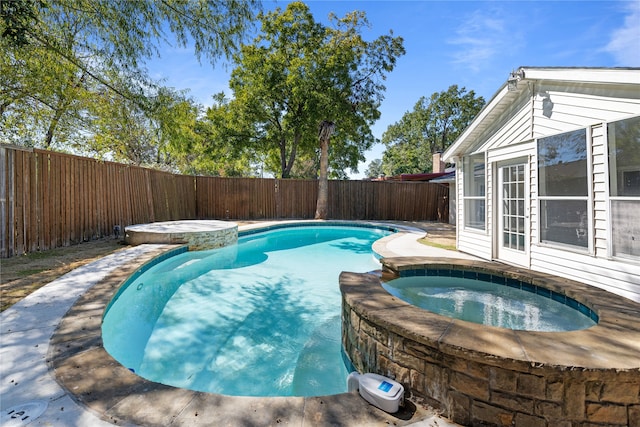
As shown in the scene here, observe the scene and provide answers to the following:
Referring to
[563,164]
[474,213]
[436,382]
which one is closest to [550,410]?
[436,382]

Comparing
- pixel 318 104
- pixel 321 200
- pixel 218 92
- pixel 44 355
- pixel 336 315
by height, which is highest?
pixel 218 92

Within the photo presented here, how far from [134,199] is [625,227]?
9.67 meters

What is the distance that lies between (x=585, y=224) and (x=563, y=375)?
3159 millimetres

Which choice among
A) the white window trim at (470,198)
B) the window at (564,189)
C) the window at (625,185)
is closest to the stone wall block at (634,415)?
the window at (625,185)

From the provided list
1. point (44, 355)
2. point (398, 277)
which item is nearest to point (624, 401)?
point (398, 277)

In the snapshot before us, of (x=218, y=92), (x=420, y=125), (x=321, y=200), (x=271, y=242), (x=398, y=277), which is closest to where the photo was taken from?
(x=398, y=277)

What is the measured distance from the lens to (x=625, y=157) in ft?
10.6

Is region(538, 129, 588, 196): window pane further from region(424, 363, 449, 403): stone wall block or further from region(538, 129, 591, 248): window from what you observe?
region(424, 363, 449, 403): stone wall block

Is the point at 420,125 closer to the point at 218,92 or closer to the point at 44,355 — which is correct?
the point at 218,92

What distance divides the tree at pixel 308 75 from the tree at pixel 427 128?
16.6 metres

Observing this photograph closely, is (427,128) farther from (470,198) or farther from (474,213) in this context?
(474,213)

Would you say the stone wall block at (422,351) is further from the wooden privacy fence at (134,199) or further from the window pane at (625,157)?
the wooden privacy fence at (134,199)

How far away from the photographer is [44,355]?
6.61 ft

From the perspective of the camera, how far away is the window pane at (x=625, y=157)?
314 cm
